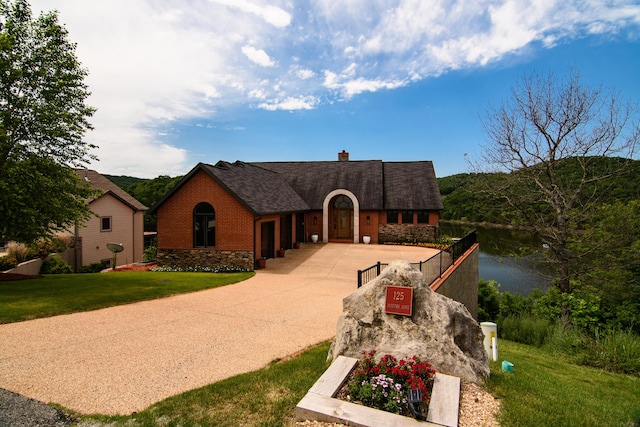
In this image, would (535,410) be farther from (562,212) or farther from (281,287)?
(562,212)

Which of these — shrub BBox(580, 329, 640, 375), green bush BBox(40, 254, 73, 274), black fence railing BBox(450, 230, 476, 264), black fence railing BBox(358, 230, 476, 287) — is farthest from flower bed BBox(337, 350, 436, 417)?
green bush BBox(40, 254, 73, 274)

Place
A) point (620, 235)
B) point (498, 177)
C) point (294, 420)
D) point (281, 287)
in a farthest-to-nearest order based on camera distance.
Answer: point (498, 177), point (620, 235), point (281, 287), point (294, 420)

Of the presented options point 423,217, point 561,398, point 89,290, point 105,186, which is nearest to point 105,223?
point 105,186

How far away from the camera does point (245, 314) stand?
9.52 meters

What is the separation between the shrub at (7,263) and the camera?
18.0 metres

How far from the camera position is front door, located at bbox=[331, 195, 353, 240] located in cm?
2602

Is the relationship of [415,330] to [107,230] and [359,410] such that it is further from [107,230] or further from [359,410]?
[107,230]

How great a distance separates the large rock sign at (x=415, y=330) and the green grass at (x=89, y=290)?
311 inches

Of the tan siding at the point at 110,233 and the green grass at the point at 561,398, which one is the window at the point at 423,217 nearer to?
the green grass at the point at 561,398

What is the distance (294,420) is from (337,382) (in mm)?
867

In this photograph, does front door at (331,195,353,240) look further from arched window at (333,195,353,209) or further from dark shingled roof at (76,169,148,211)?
dark shingled roof at (76,169,148,211)

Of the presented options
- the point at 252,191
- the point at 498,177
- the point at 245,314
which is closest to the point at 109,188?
the point at 252,191

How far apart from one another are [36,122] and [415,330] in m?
13.8

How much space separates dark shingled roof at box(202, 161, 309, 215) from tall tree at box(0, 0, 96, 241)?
19.2ft
